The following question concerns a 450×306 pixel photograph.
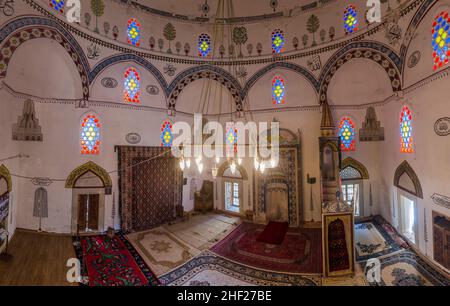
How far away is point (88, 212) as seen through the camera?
8.91 meters

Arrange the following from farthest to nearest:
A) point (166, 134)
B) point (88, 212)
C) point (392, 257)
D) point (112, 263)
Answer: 1. point (166, 134)
2. point (88, 212)
3. point (392, 257)
4. point (112, 263)

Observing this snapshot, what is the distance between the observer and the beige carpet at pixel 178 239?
7.04 metres

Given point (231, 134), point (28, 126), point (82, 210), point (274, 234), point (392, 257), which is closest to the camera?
point (392, 257)

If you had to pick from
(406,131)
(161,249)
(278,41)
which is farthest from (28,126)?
(406,131)

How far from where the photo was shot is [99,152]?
29.5 feet

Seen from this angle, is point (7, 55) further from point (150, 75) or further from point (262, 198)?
point (262, 198)

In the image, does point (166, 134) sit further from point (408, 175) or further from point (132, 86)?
point (408, 175)

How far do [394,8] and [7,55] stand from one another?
44.8 feet

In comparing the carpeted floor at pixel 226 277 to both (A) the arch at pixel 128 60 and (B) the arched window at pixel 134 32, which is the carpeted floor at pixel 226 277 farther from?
(B) the arched window at pixel 134 32

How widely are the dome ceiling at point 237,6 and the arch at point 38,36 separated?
409 cm

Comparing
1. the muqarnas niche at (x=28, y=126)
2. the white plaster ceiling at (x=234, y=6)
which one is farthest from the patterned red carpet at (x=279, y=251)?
the white plaster ceiling at (x=234, y=6)

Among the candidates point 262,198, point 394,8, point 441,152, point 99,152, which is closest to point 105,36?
point 99,152

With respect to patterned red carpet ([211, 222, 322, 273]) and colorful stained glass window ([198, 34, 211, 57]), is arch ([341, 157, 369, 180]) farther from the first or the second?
colorful stained glass window ([198, 34, 211, 57])

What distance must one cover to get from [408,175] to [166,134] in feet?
34.7
